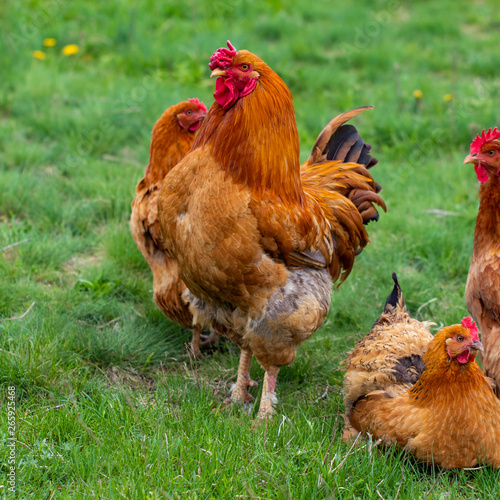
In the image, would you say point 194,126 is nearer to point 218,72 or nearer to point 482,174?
point 218,72

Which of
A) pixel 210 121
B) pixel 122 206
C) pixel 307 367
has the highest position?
pixel 210 121

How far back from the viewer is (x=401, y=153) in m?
7.26

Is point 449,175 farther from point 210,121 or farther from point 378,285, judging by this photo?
point 210,121

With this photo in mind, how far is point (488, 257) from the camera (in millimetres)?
3750

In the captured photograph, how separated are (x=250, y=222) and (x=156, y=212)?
117 cm

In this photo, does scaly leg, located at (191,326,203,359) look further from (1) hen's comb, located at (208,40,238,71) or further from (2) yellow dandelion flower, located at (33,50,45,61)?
(2) yellow dandelion flower, located at (33,50,45,61)

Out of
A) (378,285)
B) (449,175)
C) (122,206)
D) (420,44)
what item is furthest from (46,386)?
(420,44)

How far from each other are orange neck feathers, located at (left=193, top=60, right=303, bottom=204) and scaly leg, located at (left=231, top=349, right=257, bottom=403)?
4.01 feet

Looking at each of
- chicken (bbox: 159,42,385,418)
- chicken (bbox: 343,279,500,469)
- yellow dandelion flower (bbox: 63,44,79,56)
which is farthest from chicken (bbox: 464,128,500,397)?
yellow dandelion flower (bbox: 63,44,79,56)

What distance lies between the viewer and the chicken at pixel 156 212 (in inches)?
169

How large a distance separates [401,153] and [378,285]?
2.64 m

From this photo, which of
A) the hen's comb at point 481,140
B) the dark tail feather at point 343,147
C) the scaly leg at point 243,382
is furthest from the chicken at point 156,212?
the hen's comb at point 481,140

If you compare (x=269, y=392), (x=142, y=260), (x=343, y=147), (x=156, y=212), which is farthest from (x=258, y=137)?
(x=142, y=260)

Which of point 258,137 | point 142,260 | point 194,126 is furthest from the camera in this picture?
point 142,260
